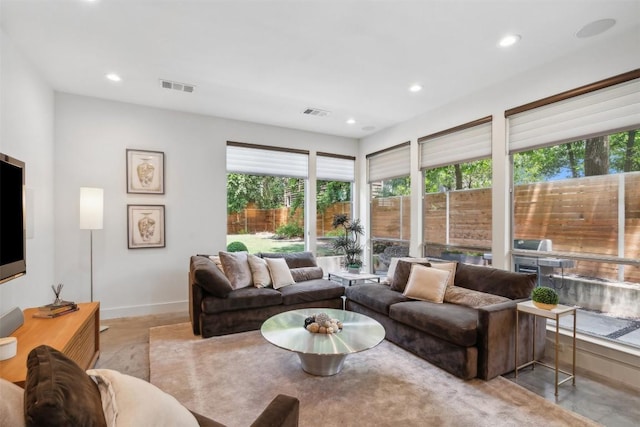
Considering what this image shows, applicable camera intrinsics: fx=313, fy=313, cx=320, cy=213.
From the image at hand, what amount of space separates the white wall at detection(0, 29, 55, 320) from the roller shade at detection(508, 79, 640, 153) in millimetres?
4900

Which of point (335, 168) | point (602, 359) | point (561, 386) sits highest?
point (335, 168)

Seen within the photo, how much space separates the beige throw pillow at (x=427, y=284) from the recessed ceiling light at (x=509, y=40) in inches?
90.4

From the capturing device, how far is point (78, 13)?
244cm

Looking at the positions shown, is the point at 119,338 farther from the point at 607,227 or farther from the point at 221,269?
the point at 607,227

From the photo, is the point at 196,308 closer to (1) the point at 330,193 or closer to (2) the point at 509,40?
(1) the point at 330,193

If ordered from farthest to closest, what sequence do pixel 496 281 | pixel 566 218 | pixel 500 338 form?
pixel 496 281 → pixel 566 218 → pixel 500 338

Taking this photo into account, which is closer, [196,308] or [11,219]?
[11,219]

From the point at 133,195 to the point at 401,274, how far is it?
3.78 meters

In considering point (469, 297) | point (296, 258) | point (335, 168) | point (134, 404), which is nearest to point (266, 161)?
point (335, 168)

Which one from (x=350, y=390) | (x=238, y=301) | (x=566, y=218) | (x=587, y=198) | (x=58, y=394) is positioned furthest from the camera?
(x=238, y=301)

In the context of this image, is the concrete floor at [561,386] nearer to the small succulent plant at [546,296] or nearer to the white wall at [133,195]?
the small succulent plant at [546,296]

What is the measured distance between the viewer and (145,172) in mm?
4406

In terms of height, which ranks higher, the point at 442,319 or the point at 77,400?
the point at 77,400

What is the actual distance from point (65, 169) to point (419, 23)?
442 centimetres
